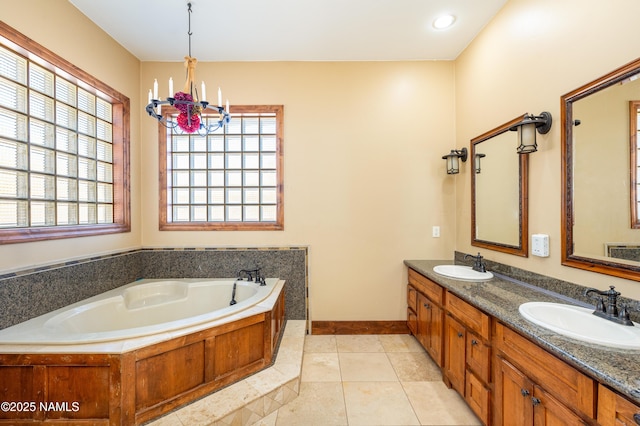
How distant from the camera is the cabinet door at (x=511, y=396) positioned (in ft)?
4.25

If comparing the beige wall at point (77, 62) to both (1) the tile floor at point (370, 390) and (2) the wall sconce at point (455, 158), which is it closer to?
(1) the tile floor at point (370, 390)

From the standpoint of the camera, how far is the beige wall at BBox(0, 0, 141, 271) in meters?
1.81

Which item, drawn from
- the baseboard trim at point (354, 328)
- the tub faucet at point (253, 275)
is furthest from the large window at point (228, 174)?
the baseboard trim at point (354, 328)

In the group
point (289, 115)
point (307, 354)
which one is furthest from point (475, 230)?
point (289, 115)

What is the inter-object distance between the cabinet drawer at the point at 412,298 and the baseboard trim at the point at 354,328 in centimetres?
32

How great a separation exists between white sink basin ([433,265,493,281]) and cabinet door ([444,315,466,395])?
0.34 meters

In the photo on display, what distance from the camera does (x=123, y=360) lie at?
1470 millimetres

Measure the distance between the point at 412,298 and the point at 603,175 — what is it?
1.85 meters

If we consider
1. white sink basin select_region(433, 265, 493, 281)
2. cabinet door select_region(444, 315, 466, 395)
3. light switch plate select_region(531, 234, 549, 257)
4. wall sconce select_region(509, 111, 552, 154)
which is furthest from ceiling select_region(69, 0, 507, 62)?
cabinet door select_region(444, 315, 466, 395)

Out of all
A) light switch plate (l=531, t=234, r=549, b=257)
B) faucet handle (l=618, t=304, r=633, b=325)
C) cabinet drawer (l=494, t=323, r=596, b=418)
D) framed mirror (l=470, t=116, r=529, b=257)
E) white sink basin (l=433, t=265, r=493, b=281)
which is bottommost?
cabinet drawer (l=494, t=323, r=596, b=418)

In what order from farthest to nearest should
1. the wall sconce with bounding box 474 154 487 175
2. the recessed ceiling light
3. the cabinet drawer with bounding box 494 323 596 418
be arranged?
the wall sconce with bounding box 474 154 487 175
the recessed ceiling light
the cabinet drawer with bounding box 494 323 596 418

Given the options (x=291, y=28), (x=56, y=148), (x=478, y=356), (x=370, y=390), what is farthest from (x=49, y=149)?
(x=478, y=356)

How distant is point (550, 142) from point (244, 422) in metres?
2.68

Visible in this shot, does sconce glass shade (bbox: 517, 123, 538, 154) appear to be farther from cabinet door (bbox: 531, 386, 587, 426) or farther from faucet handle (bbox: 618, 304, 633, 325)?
cabinet door (bbox: 531, 386, 587, 426)
